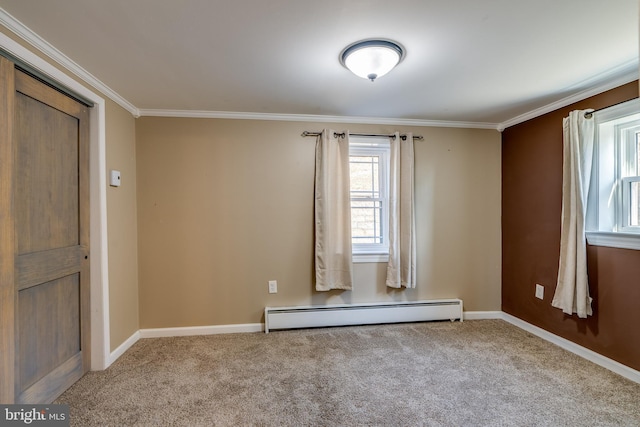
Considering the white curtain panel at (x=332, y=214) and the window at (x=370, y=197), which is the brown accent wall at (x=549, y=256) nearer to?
the window at (x=370, y=197)

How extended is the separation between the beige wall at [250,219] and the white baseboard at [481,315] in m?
0.07

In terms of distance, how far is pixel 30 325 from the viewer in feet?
5.80

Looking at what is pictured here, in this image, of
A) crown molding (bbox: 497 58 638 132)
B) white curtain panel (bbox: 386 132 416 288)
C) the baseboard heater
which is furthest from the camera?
white curtain panel (bbox: 386 132 416 288)

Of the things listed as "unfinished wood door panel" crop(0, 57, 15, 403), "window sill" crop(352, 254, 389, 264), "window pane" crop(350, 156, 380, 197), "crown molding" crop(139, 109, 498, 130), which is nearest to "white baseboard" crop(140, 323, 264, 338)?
"window sill" crop(352, 254, 389, 264)

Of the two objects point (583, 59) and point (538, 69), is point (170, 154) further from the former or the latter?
point (583, 59)

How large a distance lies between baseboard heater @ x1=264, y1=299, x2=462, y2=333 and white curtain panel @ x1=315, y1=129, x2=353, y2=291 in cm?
26

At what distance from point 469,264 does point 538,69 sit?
2.07 metres

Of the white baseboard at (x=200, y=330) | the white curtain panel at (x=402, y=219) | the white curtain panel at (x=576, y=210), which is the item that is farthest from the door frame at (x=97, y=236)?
the white curtain panel at (x=576, y=210)

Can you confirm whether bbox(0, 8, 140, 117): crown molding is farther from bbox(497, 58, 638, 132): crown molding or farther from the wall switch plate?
bbox(497, 58, 638, 132): crown molding

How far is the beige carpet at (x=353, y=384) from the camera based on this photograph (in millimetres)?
1762

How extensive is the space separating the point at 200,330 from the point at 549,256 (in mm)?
3489

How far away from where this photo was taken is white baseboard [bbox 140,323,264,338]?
2949 mm

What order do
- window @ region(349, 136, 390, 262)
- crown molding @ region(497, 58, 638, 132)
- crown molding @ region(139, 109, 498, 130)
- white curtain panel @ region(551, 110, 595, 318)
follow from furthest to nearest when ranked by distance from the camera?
window @ region(349, 136, 390, 262) < crown molding @ region(139, 109, 498, 130) < white curtain panel @ region(551, 110, 595, 318) < crown molding @ region(497, 58, 638, 132)

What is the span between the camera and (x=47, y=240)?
6.23ft
